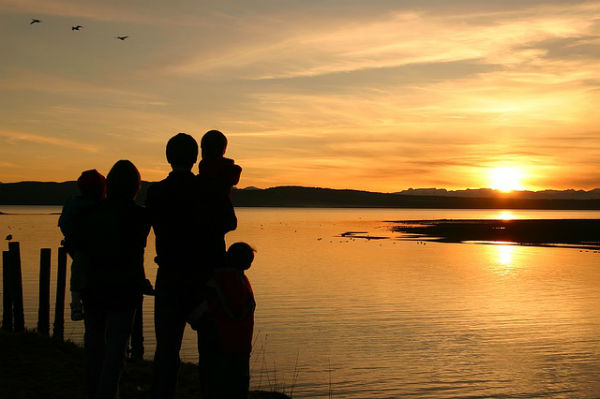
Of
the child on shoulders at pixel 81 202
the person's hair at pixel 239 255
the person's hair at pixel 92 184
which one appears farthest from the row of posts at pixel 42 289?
the person's hair at pixel 239 255

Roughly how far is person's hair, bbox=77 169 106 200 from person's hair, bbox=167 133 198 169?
4.13 ft

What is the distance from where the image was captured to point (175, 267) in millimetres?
6559

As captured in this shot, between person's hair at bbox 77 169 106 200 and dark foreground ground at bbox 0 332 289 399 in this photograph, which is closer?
person's hair at bbox 77 169 106 200

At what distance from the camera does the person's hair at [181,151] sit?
22.2 ft

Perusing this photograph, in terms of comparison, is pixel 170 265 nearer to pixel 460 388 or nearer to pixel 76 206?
pixel 76 206

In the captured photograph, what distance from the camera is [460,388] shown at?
46.4 ft

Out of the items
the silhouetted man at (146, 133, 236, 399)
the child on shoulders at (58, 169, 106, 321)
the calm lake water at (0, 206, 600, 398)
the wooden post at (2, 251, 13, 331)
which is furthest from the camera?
the wooden post at (2, 251, 13, 331)

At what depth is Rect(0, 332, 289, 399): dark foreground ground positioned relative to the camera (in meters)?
9.26

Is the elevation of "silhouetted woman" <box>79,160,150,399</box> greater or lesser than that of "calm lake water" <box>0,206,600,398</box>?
greater

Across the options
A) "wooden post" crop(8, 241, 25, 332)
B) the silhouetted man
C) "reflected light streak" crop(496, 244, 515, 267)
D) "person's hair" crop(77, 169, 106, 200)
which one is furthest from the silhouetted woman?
"reflected light streak" crop(496, 244, 515, 267)

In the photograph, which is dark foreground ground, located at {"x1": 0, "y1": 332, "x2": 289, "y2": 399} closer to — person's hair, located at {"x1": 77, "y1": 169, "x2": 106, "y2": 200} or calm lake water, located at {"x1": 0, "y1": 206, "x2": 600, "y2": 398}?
person's hair, located at {"x1": 77, "y1": 169, "x2": 106, "y2": 200}

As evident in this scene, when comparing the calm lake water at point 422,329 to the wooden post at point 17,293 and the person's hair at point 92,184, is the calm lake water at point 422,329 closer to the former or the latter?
the wooden post at point 17,293

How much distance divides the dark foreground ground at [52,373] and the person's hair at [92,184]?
3.05 meters

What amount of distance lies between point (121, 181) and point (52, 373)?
4.82 meters
